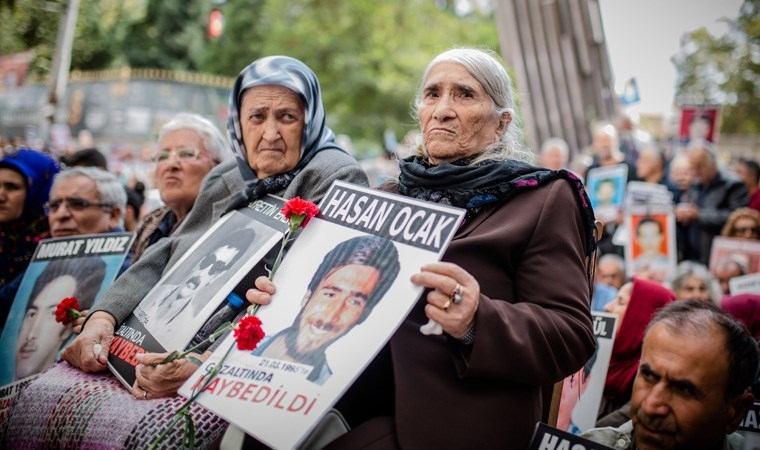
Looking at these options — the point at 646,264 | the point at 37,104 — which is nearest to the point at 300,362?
the point at 646,264

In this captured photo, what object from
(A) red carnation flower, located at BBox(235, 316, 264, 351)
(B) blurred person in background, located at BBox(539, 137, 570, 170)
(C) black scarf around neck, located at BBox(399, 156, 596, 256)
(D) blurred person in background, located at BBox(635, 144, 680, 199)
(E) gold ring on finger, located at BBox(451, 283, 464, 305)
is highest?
(C) black scarf around neck, located at BBox(399, 156, 596, 256)

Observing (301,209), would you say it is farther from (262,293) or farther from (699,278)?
(699,278)

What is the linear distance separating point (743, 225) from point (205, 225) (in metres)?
4.87

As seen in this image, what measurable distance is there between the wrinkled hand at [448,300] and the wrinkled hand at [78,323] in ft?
6.03

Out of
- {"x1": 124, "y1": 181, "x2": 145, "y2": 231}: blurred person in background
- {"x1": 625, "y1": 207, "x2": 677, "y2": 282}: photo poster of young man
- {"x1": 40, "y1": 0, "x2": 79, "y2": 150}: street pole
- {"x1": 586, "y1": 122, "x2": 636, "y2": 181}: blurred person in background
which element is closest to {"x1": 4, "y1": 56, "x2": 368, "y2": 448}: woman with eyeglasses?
{"x1": 124, "y1": 181, "x2": 145, "y2": 231}: blurred person in background

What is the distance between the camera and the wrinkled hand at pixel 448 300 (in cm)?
158

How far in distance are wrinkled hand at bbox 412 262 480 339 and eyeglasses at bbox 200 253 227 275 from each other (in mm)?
990

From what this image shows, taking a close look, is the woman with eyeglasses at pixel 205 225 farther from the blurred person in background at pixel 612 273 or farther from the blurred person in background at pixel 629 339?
the blurred person in background at pixel 612 273

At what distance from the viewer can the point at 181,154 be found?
3400 mm

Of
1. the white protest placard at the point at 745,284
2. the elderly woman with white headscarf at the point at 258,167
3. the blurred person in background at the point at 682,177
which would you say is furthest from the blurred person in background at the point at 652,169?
the elderly woman with white headscarf at the point at 258,167

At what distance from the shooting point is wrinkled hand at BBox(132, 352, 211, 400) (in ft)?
6.86

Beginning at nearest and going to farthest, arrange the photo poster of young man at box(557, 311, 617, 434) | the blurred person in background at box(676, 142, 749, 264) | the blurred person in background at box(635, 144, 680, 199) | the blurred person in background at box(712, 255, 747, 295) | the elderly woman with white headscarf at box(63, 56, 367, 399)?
1. the elderly woman with white headscarf at box(63, 56, 367, 399)
2. the photo poster of young man at box(557, 311, 617, 434)
3. the blurred person in background at box(712, 255, 747, 295)
4. the blurred person in background at box(676, 142, 749, 264)
5. the blurred person in background at box(635, 144, 680, 199)

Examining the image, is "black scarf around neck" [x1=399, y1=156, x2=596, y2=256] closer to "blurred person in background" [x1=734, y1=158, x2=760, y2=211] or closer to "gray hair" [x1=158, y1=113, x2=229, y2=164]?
"gray hair" [x1=158, y1=113, x2=229, y2=164]

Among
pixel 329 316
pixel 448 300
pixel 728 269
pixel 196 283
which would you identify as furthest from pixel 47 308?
pixel 728 269
